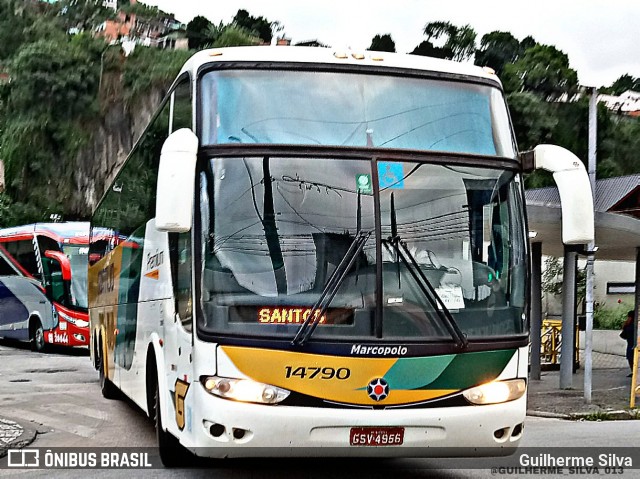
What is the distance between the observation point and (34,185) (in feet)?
189

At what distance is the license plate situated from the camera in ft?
22.9

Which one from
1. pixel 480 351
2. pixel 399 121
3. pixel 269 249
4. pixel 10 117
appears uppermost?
pixel 10 117

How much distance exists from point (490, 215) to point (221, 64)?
7.92ft

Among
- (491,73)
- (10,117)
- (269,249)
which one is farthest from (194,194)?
(10,117)

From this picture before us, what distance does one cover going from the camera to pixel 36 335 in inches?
1110

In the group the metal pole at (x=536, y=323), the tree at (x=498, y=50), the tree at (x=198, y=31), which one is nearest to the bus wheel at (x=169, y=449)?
the metal pole at (x=536, y=323)

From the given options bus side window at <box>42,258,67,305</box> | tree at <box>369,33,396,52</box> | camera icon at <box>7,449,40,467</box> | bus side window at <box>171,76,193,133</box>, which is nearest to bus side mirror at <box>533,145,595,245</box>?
bus side window at <box>171,76,193,133</box>

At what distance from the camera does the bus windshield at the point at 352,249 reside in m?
7.08

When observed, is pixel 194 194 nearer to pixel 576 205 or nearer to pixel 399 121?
pixel 399 121

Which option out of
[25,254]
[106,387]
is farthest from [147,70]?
[106,387]

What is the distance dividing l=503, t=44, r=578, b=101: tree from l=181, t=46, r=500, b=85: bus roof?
6292cm

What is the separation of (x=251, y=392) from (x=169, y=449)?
215 cm

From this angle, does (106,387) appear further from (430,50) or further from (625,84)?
(625,84)

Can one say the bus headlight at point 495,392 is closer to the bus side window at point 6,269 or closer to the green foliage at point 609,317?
the bus side window at point 6,269
